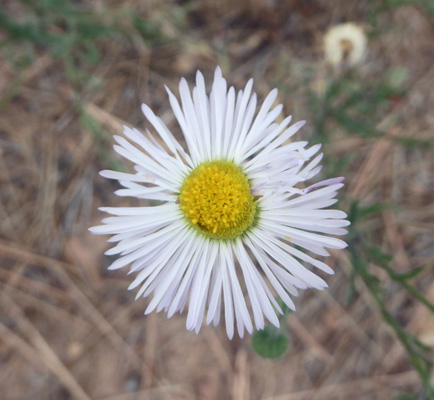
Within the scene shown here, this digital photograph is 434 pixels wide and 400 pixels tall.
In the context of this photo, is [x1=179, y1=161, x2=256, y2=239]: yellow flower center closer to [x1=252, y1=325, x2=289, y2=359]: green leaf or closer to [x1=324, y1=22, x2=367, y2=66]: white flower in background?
[x1=252, y1=325, x2=289, y2=359]: green leaf

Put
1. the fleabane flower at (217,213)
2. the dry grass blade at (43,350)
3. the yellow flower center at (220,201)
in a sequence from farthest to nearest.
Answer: the dry grass blade at (43,350), the yellow flower center at (220,201), the fleabane flower at (217,213)

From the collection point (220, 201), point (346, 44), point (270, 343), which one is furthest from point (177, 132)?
point (270, 343)

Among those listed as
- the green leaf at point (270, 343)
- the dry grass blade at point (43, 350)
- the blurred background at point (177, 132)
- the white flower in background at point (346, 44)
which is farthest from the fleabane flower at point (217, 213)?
the dry grass blade at point (43, 350)

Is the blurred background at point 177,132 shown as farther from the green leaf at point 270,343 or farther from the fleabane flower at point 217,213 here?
the fleabane flower at point 217,213

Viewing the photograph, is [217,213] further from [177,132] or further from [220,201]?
[177,132]

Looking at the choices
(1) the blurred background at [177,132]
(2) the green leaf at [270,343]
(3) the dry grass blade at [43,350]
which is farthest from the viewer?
(3) the dry grass blade at [43,350]

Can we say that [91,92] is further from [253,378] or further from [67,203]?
[253,378]

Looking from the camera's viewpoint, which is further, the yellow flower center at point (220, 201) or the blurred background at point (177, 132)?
the blurred background at point (177, 132)

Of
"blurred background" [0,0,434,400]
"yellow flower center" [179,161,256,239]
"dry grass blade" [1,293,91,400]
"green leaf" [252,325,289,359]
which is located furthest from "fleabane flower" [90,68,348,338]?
"dry grass blade" [1,293,91,400]
